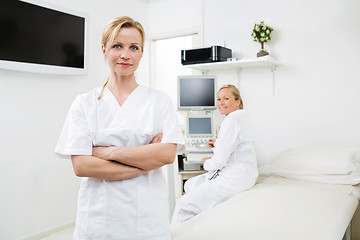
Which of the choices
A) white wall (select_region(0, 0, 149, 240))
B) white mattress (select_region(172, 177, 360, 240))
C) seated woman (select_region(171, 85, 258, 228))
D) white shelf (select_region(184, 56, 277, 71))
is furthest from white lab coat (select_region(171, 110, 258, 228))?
white wall (select_region(0, 0, 149, 240))

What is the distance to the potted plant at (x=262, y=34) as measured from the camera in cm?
304

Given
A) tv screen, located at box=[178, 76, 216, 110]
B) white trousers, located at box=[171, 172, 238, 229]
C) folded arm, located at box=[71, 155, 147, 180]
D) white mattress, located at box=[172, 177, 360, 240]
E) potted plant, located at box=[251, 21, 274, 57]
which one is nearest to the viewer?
folded arm, located at box=[71, 155, 147, 180]

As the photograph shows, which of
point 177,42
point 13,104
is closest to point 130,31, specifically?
point 13,104

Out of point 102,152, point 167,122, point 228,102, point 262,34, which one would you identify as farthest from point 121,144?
point 262,34

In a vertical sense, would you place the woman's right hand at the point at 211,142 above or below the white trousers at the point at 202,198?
above

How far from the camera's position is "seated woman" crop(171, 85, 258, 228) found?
91.7 inches

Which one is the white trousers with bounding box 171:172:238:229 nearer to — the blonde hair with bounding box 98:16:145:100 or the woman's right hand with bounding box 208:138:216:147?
the woman's right hand with bounding box 208:138:216:147

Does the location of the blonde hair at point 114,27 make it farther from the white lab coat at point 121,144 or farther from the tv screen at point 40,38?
the tv screen at point 40,38

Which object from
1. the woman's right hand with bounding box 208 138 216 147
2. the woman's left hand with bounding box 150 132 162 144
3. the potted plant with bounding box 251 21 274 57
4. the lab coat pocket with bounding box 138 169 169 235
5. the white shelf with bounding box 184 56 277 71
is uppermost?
the potted plant with bounding box 251 21 274 57

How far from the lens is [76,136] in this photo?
3.76 feet

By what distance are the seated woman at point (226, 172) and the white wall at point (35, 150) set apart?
1313 mm

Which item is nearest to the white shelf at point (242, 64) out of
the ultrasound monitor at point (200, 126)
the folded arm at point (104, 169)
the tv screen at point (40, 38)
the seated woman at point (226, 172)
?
the ultrasound monitor at point (200, 126)

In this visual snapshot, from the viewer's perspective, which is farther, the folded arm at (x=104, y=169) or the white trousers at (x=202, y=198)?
the white trousers at (x=202, y=198)

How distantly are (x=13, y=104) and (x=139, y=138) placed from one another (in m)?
1.97
